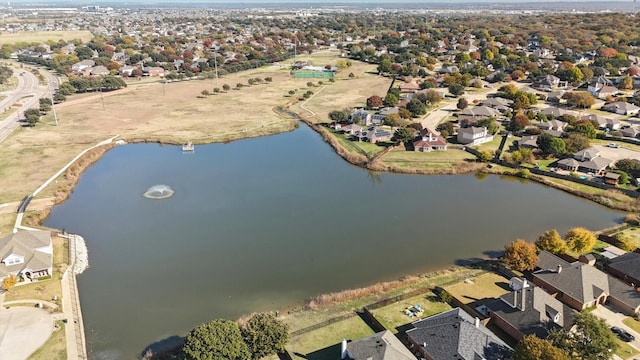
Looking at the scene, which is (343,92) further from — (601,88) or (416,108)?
(601,88)

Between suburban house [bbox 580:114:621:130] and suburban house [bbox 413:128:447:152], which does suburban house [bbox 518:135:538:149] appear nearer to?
suburban house [bbox 413:128:447:152]

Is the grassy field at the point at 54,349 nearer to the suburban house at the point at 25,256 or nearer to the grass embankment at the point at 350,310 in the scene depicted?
the suburban house at the point at 25,256

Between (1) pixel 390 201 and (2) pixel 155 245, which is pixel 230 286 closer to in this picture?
(2) pixel 155 245

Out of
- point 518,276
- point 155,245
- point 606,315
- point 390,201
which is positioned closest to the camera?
point 606,315

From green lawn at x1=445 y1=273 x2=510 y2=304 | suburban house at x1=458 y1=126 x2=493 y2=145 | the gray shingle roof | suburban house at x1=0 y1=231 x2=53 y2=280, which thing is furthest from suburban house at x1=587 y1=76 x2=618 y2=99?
suburban house at x1=0 y1=231 x2=53 y2=280

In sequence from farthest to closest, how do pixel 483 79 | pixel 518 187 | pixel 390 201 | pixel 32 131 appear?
pixel 483 79 → pixel 32 131 → pixel 518 187 → pixel 390 201

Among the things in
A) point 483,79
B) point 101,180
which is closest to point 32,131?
point 101,180

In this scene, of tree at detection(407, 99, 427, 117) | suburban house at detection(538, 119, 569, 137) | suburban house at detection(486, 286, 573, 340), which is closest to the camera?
suburban house at detection(486, 286, 573, 340)
